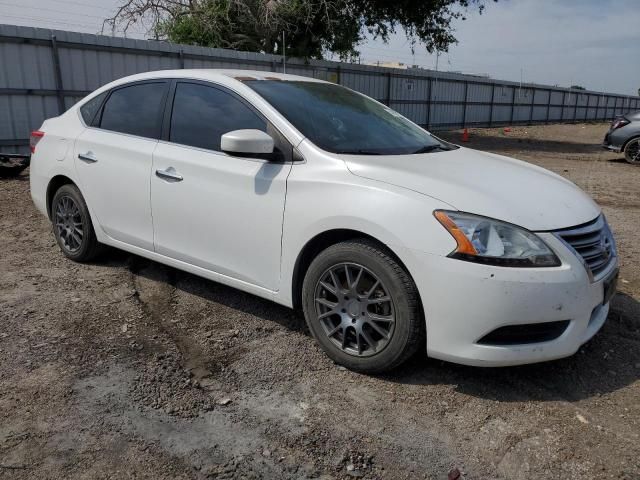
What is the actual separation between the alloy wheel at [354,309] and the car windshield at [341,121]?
2.53 ft

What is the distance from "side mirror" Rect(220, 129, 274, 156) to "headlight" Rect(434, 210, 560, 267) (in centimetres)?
110

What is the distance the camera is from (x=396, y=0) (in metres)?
18.1

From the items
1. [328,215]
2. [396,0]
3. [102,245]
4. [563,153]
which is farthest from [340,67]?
[328,215]

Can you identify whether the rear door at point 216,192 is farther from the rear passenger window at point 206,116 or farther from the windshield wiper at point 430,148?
the windshield wiper at point 430,148

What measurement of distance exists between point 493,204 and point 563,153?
17.3 metres

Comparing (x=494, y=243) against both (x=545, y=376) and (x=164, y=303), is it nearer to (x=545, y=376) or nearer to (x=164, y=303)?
(x=545, y=376)

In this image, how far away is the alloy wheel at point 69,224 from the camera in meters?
4.71

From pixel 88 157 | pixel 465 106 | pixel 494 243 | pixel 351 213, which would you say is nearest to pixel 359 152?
pixel 351 213

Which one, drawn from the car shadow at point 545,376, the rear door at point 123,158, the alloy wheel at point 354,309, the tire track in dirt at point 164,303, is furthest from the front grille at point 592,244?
the rear door at point 123,158

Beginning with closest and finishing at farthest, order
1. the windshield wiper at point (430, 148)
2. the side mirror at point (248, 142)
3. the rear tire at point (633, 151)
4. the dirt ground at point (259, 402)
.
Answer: the dirt ground at point (259, 402), the side mirror at point (248, 142), the windshield wiper at point (430, 148), the rear tire at point (633, 151)

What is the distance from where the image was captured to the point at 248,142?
10.4ft

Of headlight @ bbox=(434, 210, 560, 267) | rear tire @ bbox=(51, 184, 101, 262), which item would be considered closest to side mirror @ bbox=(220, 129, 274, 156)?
headlight @ bbox=(434, 210, 560, 267)

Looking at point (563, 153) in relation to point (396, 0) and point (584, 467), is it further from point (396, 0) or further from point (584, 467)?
point (584, 467)

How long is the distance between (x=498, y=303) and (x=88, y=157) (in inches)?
133
